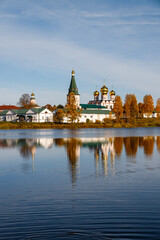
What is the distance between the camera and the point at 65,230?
6367 mm

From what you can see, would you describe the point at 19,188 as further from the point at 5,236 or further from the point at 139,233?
the point at 139,233

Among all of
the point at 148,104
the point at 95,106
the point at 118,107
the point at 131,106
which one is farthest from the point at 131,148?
the point at 95,106

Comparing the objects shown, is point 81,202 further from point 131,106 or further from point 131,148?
point 131,106

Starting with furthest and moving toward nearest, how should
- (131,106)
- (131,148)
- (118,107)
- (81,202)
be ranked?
(131,106), (118,107), (131,148), (81,202)

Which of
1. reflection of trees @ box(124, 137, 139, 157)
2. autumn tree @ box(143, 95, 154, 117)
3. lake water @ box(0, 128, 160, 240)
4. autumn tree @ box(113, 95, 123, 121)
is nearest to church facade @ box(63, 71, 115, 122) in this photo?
autumn tree @ box(113, 95, 123, 121)

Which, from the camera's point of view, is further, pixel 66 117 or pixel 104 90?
pixel 104 90

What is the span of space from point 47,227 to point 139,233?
6.11 feet

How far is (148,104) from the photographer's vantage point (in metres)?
106

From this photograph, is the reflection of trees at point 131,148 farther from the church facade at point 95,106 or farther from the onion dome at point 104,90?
the onion dome at point 104,90

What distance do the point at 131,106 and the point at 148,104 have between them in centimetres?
1260

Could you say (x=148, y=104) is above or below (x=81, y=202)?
above

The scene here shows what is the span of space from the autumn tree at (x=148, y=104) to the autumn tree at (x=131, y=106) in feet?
30.3

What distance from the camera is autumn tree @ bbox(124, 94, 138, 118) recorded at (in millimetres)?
94875

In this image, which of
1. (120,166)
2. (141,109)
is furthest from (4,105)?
(120,166)
